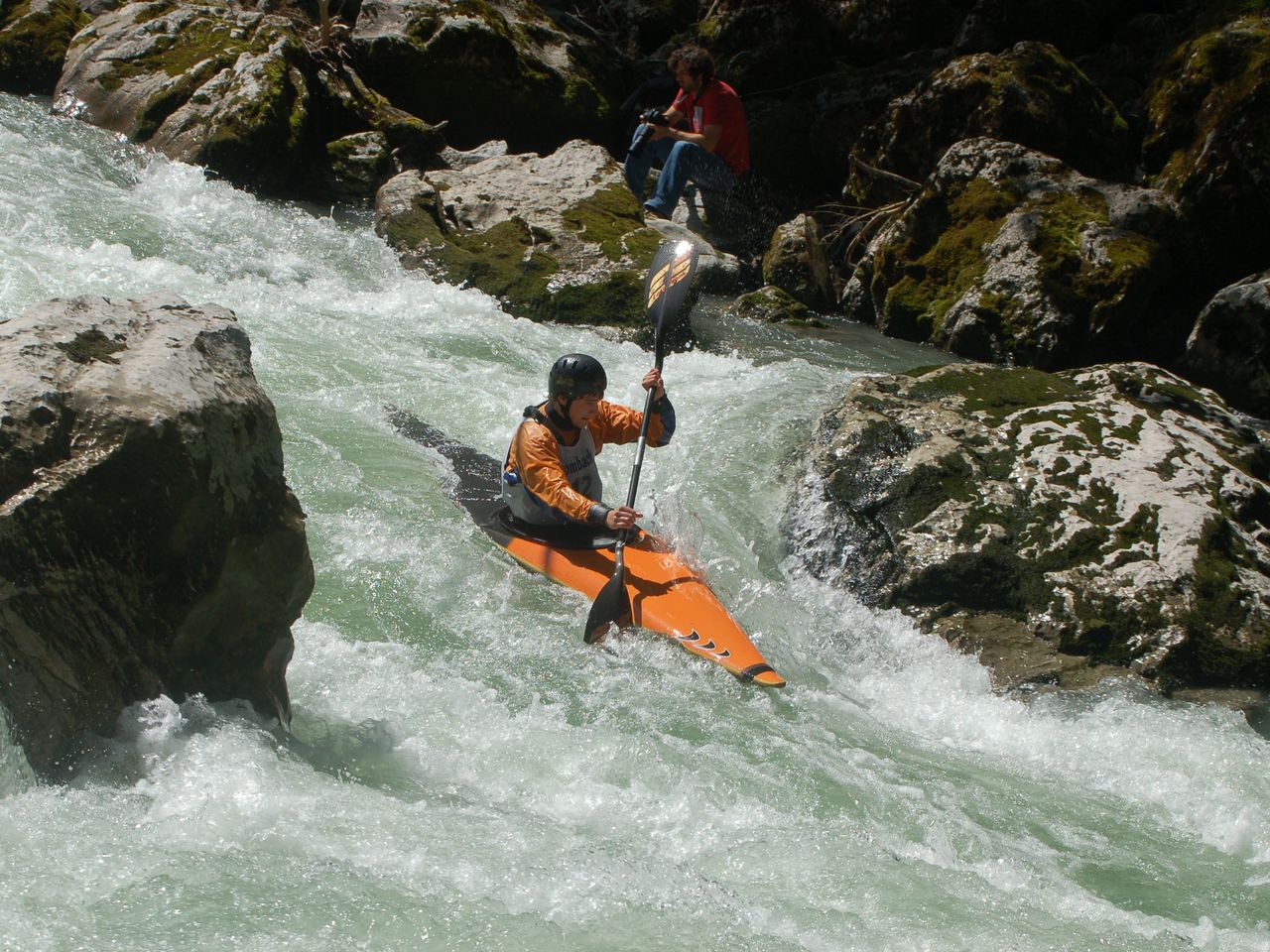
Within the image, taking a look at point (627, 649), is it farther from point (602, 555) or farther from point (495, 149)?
point (495, 149)

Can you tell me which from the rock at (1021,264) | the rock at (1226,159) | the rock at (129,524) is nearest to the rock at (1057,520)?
the rock at (1021,264)

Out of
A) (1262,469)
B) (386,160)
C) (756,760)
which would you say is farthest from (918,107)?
(756,760)

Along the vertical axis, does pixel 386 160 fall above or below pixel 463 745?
above

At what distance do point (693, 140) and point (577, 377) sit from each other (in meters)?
4.70

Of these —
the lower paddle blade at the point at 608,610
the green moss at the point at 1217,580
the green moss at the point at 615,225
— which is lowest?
the lower paddle blade at the point at 608,610

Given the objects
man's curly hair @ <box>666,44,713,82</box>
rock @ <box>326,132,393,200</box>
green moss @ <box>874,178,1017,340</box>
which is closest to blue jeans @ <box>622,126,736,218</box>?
man's curly hair @ <box>666,44,713,82</box>

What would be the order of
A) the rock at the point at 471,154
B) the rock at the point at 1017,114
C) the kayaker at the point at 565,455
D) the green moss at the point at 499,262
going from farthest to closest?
the rock at the point at 471,154 → the rock at the point at 1017,114 → the green moss at the point at 499,262 → the kayaker at the point at 565,455

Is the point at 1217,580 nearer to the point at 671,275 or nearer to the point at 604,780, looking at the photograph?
the point at 604,780

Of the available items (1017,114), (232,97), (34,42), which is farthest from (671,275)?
(34,42)

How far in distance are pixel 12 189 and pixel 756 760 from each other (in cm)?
641

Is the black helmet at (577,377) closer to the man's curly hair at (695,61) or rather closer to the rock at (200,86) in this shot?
the man's curly hair at (695,61)

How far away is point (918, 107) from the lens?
9711 mm

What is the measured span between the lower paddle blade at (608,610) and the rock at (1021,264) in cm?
440

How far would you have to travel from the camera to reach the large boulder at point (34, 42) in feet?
34.9
